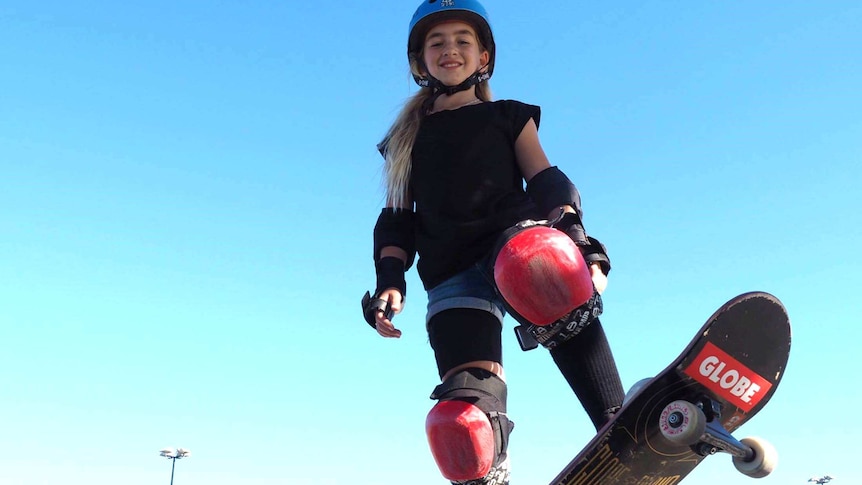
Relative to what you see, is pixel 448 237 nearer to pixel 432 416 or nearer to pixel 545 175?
pixel 545 175

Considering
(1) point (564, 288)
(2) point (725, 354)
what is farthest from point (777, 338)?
(1) point (564, 288)

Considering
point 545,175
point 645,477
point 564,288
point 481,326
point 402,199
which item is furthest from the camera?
point 402,199

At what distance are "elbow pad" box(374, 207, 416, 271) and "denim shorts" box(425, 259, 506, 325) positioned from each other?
48cm

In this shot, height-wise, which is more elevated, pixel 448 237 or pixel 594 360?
pixel 448 237

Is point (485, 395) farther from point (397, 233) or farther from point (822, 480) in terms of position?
point (822, 480)

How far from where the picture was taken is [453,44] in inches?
178

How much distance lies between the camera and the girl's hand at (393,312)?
160 inches

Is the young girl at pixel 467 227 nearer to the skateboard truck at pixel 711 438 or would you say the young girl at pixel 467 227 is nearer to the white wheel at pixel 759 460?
the skateboard truck at pixel 711 438

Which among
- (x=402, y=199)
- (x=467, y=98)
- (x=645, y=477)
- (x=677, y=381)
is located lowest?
(x=645, y=477)

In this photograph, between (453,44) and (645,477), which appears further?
(453,44)

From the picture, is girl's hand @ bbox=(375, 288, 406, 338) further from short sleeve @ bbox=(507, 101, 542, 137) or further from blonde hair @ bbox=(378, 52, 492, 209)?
short sleeve @ bbox=(507, 101, 542, 137)

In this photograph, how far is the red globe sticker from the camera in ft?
11.5

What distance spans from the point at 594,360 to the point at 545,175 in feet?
3.29

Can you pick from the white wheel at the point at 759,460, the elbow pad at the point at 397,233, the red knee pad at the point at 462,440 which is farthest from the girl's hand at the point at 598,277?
the elbow pad at the point at 397,233
